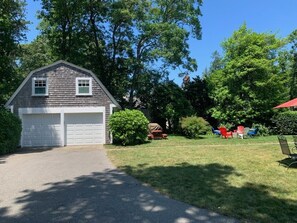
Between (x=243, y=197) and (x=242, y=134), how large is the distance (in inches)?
623

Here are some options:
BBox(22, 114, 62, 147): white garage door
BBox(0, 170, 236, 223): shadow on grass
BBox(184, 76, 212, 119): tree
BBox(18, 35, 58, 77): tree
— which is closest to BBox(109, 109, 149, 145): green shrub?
BBox(22, 114, 62, 147): white garage door

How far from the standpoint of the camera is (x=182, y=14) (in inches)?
1158

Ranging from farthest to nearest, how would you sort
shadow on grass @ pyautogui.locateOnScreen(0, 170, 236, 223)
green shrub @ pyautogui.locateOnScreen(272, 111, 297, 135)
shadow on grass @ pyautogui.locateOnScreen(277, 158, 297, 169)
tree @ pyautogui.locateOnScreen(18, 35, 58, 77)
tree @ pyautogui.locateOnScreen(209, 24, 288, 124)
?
1. tree @ pyautogui.locateOnScreen(18, 35, 58, 77)
2. tree @ pyautogui.locateOnScreen(209, 24, 288, 124)
3. green shrub @ pyautogui.locateOnScreen(272, 111, 297, 135)
4. shadow on grass @ pyautogui.locateOnScreen(277, 158, 297, 169)
5. shadow on grass @ pyautogui.locateOnScreen(0, 170, 236, 223)

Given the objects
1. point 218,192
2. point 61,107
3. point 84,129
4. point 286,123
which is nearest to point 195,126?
point 84,129

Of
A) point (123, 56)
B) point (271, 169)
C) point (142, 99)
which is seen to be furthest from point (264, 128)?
point (271, 169)

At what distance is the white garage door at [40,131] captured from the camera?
20.4m

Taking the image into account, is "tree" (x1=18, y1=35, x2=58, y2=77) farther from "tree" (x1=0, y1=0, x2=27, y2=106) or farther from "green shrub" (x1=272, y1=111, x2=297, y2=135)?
"green shrub" (x1=272, y1=111, x2=297, y2=135)

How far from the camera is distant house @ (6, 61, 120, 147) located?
66.7 feet

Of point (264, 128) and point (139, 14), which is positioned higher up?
point (139, 14)

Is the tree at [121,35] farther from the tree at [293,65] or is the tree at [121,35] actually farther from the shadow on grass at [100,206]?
the shadow on grass at [100,206]

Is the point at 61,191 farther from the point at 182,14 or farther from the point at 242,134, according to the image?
the point at 182,14

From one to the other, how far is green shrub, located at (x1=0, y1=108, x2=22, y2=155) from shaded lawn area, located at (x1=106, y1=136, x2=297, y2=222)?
21.7 feet

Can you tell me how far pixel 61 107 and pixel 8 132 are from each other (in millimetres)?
4523

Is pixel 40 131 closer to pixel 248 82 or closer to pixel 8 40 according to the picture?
pixel 8 40
